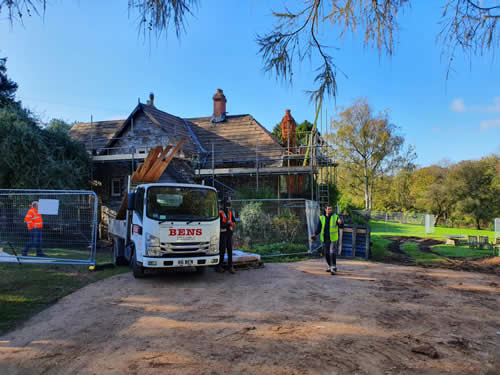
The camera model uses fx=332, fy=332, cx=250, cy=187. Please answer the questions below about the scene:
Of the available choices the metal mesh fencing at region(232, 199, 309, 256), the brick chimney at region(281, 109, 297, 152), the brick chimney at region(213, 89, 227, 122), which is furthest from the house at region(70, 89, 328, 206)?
the metal mesh fencing at region(232, 199, 309, 256)

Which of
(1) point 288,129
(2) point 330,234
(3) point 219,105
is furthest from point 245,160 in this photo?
(2) point 330,234

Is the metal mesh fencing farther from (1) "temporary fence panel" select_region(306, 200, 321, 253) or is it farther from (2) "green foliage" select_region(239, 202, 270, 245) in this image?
(1) "temporary fence panel" select_region(306, 200, 321, 253)

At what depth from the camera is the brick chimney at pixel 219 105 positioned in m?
25.4

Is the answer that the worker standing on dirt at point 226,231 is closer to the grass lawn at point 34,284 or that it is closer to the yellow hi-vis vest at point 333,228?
the yellow hi-vis vest at point 333,228

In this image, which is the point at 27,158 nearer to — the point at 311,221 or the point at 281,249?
the point at 281,249

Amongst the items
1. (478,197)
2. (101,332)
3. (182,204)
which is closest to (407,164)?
(478,197)

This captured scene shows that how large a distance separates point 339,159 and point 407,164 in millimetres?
9166

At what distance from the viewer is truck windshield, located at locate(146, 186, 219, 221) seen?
7.88 m

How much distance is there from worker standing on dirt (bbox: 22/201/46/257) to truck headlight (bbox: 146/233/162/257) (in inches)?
155

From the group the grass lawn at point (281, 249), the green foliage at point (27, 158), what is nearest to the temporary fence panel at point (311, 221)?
the grass lawn at point (281, 249)

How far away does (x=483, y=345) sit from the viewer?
4.39m

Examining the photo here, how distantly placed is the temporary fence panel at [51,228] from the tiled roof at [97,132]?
13.5 m

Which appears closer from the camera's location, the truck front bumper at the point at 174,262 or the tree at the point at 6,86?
the truck front bumper at the point at 174,262

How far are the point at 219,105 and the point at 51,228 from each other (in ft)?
59.6
